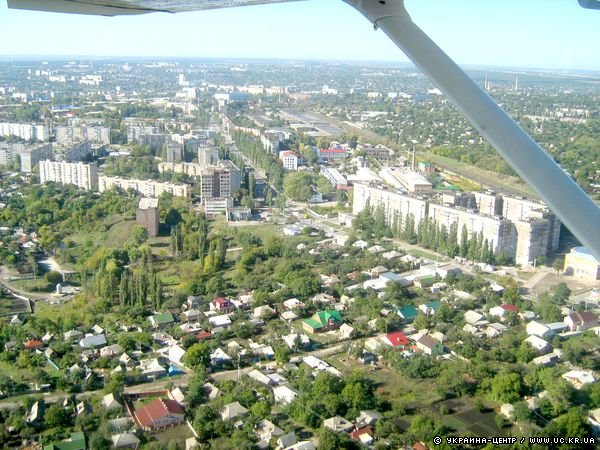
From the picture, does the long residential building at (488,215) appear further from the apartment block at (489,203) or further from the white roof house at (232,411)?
the white roof house at (232,411)

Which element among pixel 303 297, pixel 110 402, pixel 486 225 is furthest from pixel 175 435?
pixel 486 225

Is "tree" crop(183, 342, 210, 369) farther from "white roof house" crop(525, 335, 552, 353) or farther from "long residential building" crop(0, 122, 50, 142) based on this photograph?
"long residential building" crop(0, 122, 50, 142)

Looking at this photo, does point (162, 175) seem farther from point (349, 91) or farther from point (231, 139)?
point (349, 91)

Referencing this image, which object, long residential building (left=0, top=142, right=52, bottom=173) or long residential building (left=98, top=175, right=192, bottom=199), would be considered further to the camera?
long residential building (left=0, top=142, right=52, bottom=173)

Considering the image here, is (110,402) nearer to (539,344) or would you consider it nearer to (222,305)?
(222,305)

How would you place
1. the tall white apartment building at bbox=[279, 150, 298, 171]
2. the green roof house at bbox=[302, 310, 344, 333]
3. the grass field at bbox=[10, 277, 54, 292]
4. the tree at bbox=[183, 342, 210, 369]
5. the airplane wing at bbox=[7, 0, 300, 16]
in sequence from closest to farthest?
the airplane wing at bbox=[7, 0, 300, 16] < the tree at bbox=[183, 342, 210, 369] < the green roof house at bbox=[302, 310, 344, 333] < the grass field at bbox=[10, 277, 54, 292] < the tall white apartment building at bbox=[279, 150, 298, 171]

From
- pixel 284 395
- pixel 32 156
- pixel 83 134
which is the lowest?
pixel 284 395

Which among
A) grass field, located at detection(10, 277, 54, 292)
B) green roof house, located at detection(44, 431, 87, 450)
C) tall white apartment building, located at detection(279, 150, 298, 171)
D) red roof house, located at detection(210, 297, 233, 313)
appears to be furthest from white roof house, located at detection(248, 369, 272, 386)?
tall white apartment building, located at detection(279, 150, 298, 171)

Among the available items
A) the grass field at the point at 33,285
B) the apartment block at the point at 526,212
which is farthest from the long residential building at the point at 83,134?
the apartment block at the point at 526,212
